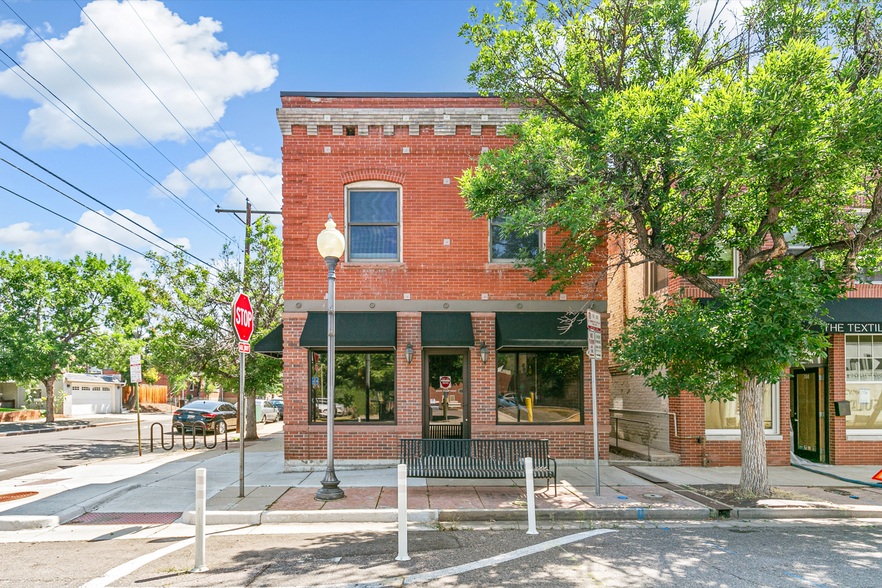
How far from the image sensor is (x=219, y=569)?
19.9 ft

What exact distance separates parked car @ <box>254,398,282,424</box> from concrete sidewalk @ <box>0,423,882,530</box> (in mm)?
19768

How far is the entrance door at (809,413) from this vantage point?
520 inches

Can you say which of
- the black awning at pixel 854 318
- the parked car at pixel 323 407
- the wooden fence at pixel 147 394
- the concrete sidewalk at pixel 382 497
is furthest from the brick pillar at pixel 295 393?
the wooden fence at pixel 147 394

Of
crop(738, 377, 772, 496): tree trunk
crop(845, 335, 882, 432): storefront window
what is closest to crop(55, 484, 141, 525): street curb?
crop(738, 377, 772, 496): tree trunk

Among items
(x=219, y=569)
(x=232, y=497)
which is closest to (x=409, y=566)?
(x=219, y=569)

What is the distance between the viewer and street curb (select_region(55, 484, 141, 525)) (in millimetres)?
8453

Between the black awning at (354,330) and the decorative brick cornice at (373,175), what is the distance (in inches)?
118

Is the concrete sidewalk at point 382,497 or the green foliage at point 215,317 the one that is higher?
the green foliage at point 215,317

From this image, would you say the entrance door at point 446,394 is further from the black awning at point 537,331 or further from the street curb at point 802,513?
the street curb at point 802,513

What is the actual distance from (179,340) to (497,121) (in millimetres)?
12674

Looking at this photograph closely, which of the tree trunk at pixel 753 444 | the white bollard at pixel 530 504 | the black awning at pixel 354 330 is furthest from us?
the black awning at pixel 354 330

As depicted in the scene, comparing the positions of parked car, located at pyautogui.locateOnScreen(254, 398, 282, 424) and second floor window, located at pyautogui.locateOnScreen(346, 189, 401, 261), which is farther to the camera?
parked car, located at pyautogui.locateOnScreen(254, 398, 282, 424)

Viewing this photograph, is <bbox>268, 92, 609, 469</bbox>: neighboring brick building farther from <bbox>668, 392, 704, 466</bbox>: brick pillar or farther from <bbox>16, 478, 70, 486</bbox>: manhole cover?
<bbox>16, 478, 70, 486</bbox>: manhole cover

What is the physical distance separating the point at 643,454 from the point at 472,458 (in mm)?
5284
